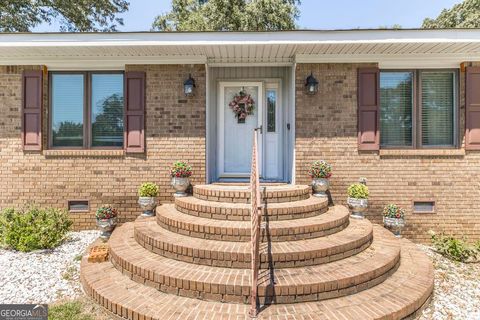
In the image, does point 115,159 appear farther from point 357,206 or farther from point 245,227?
point 357,206

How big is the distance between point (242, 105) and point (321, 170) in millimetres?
2358

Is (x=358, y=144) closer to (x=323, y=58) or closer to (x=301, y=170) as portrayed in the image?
(x=301, y=170)

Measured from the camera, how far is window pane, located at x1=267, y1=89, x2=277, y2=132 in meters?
6.06

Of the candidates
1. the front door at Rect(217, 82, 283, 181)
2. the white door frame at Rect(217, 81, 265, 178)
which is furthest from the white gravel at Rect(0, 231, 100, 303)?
the front door at Rect(217, 82, 283, 181)

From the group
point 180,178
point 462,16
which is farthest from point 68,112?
point 462,16

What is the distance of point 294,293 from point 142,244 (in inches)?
90.4

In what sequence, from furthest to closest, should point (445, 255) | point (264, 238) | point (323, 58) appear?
1. point (323, 58)
2. point (445, 255)
3. point (264, 238)

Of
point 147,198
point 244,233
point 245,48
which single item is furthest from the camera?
point 147,198

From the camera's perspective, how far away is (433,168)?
519 centimetres

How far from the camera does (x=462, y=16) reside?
52.9 ft

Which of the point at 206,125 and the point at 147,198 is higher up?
the point at 206,125

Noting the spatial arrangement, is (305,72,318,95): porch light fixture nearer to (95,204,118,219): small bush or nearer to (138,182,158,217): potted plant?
(138,182,158,217): potted plant

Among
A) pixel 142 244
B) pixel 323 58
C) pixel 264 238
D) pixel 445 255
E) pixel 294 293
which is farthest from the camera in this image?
pixel 323 58

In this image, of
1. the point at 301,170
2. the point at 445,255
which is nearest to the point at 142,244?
the point at 301,170
